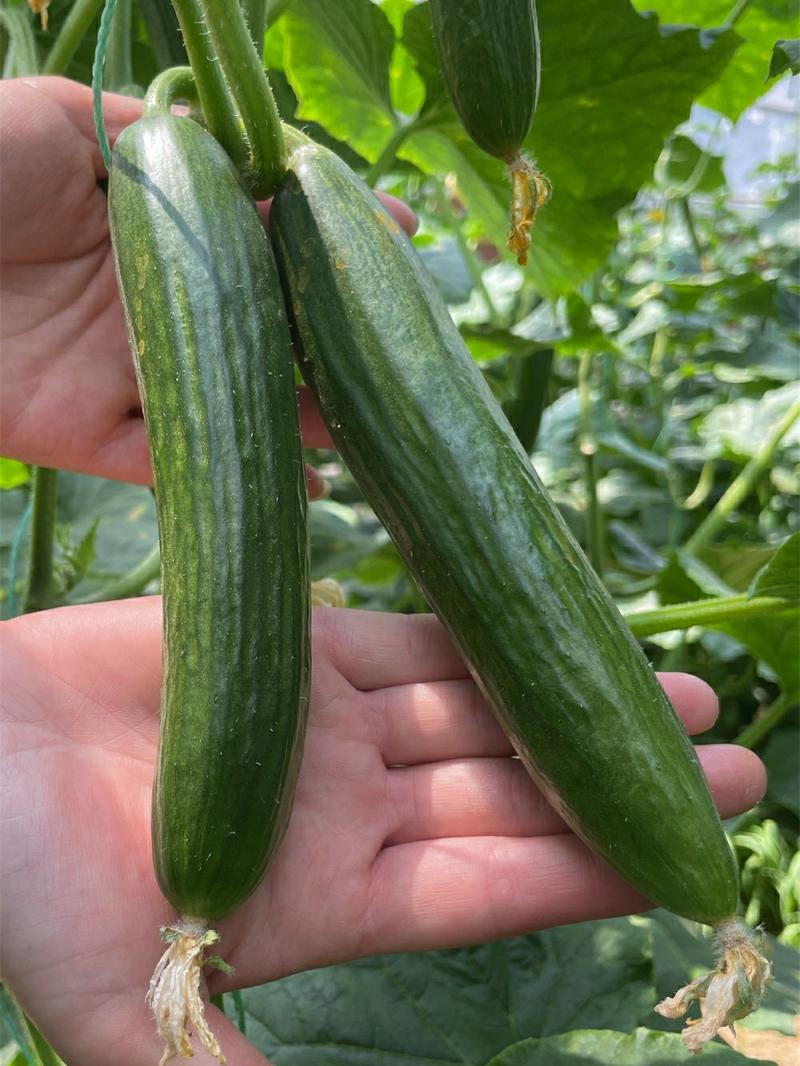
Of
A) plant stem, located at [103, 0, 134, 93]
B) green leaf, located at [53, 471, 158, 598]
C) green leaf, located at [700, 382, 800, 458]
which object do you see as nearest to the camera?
plant stem, located at [103, 0, 134, 93]

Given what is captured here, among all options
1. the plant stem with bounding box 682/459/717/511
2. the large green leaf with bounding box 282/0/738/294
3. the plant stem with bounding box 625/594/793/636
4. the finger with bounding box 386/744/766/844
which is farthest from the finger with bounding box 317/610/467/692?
the plant stem with bounding box 682/459/717/511

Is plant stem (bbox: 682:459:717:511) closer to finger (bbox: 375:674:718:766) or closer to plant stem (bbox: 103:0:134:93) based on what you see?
finger (bbox: 375:674:718:766)

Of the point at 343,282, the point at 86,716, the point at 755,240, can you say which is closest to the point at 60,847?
the point at 86,716

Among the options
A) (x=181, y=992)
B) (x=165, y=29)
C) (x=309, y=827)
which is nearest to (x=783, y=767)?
(x=309, y=827)

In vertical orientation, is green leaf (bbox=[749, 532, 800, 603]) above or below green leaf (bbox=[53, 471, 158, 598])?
above

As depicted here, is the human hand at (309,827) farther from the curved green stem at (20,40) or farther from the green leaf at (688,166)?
the green leaf at (688,166)

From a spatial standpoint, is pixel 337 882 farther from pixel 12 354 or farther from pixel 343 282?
pixel 12 354

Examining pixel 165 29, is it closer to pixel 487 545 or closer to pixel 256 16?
pixel 256 16

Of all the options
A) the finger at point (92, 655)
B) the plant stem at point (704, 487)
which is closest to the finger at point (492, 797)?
the finger at point (92, 655)
